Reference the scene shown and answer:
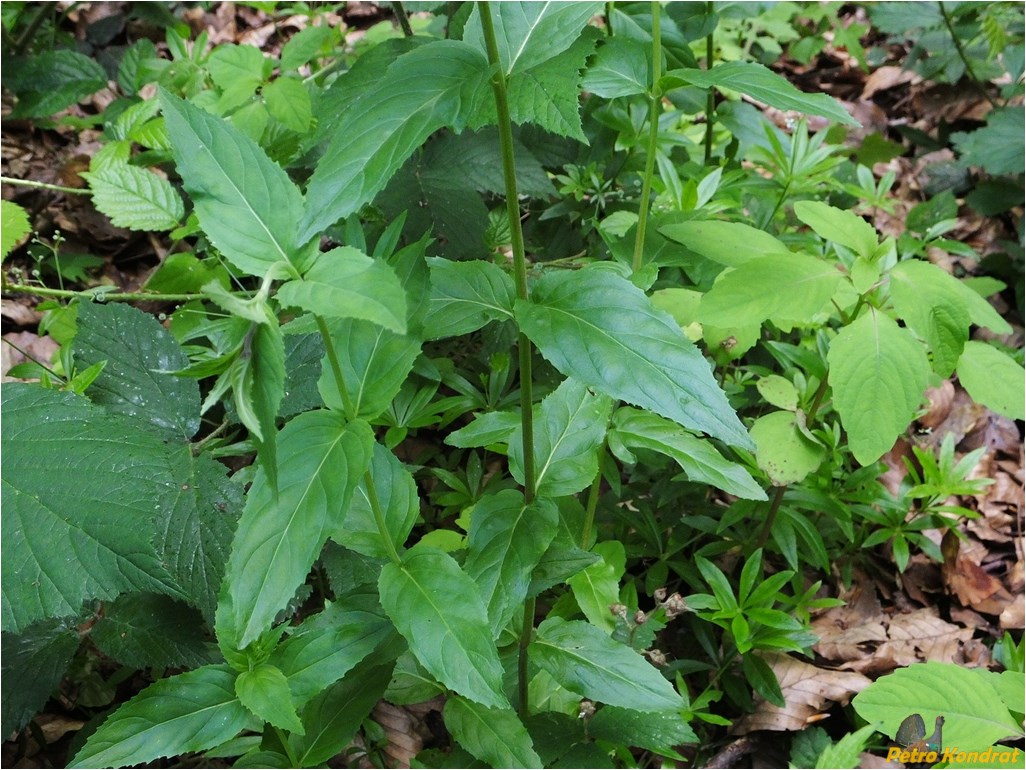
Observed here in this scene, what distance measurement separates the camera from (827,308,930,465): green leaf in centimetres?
177

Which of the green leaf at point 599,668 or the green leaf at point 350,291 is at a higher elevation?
the green leaf at point 350,291

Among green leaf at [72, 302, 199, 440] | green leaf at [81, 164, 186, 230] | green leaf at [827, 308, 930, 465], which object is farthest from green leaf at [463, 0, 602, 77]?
green leaf at [81, 164, 186, 230]

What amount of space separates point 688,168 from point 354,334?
198 centimetres

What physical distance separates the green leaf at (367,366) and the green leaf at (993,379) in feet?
4.78

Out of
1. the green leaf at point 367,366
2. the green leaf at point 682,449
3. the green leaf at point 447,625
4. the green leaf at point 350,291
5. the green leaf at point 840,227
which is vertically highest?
the green leaf at point 350,291

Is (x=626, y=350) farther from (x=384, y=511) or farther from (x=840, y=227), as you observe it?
(x=840, y=227)

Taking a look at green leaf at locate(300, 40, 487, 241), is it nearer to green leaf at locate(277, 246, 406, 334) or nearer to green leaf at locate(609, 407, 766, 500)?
green leaf at locate(277, 246, 406, 334)

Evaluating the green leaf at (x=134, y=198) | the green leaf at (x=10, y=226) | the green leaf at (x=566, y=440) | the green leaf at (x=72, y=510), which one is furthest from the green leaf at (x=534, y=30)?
the green leaf at (x=10, y=226)

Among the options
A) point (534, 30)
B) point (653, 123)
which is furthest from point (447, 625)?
point (653, 123)

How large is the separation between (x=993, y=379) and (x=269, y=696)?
1849 millimetres

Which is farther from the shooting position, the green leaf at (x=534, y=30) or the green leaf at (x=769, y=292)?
the green leaf at (x=769, y=292)

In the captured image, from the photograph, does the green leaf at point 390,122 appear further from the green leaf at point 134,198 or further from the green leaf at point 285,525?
the green leaf at point 134,198

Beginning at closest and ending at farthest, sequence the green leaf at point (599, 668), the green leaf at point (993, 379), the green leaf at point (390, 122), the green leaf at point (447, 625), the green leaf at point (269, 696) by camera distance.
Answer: the green leaf at point (390, 122) < the green leaf at point (447, 625) < the green leaf at point (269, 696) < the green leaf at point (599, 668) < the green leaf at point (993, 379)

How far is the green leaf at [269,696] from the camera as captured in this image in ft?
4.48
